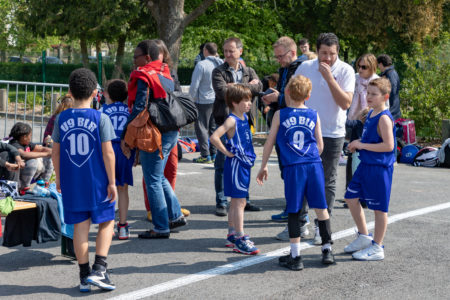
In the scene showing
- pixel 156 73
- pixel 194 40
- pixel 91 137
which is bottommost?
pixel 91 137

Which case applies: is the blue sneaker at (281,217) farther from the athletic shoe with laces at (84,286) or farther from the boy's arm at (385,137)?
the athletic shoe with laces at (84,286)

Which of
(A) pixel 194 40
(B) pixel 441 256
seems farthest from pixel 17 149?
(A) pixel 194 40

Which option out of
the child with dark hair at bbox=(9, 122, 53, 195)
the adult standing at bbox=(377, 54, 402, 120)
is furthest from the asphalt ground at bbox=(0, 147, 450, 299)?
the adult standing at bbox=(377, 54, 402, 120)

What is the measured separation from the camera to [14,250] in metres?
6.00

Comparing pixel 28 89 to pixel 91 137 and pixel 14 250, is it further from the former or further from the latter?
pixel 91 137

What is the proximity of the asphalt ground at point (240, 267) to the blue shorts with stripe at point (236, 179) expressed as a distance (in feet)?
1.86

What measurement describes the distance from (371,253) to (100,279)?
2423mm

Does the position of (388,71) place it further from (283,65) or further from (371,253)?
(371,253)

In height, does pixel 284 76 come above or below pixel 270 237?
above

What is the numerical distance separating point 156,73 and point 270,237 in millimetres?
2022

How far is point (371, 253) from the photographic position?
566cm

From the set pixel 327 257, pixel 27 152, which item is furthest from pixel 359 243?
pixel 27 152

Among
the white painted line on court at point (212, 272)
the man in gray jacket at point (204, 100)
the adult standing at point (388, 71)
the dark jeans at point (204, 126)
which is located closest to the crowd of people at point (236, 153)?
the white painted line on court at point (212, 272)

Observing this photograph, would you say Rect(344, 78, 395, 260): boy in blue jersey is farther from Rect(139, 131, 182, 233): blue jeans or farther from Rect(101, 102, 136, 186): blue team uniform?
Rect(101, 102, 136, 186): blue team uniform
